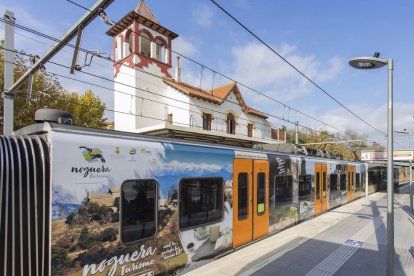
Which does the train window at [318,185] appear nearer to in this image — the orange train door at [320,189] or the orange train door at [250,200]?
the orange train door at [320,189]

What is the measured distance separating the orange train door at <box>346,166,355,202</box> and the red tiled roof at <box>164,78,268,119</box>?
9.96m

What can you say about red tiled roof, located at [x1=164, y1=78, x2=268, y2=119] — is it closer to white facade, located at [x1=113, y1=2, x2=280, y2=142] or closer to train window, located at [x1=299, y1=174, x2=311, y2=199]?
white facade, located at [x1=113, y1=2, x2=280, y2=142]

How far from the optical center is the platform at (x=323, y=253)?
6.66 m

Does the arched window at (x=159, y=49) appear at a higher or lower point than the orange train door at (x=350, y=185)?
higher

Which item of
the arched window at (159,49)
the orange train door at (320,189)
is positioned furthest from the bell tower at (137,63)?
the orange train door at (320,189)

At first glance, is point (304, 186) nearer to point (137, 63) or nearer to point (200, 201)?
point (200, 201)

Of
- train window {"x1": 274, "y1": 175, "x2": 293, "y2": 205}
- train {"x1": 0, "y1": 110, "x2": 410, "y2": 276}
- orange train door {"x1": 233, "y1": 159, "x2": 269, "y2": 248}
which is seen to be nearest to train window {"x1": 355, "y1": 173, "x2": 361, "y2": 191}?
train window {"x1": 274, "y1": 175, "x2": 293, "y2": 205}

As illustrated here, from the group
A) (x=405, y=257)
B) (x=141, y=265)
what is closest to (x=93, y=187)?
(x=141, y=265)

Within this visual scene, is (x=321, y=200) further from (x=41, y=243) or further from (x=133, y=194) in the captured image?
(x=41, y=243)

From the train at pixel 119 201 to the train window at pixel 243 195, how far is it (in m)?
0.03

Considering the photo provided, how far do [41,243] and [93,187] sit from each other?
3.16 ft

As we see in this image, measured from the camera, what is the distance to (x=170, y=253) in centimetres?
571

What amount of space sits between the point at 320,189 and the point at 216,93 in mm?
14325

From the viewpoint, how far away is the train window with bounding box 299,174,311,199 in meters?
11.4
